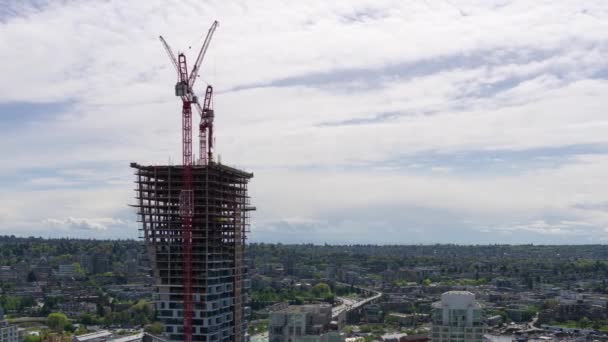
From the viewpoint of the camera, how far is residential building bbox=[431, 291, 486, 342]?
11362cm

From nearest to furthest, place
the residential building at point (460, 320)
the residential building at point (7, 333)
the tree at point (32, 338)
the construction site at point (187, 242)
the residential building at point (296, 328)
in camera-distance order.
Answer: the construction site at point (187, 242)
the residential building at point (460, 320)
the residential building at point (296, 328)
the residential building at point (7, 333)
the tree at point (32, 338)

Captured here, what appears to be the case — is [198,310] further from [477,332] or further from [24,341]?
[24,341]

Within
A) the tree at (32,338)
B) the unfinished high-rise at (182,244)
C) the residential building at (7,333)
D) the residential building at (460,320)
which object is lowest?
the tree at (32,338)

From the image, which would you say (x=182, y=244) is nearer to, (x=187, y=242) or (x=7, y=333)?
(x=187, y=242)

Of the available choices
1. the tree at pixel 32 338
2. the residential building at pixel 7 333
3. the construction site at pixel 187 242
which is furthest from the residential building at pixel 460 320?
the tree at pixel 32 338

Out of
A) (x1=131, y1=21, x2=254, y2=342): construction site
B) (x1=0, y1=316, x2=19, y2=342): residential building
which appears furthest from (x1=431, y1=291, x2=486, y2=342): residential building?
(x1=0, y1=316, x2=19, y2=342): residential building

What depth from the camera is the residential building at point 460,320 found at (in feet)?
373

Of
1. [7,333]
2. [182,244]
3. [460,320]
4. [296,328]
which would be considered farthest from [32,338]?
[460,320]

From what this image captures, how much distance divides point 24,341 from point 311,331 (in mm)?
76151

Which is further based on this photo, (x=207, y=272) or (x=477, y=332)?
(x=477, y=332)

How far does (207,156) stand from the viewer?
107000 mm

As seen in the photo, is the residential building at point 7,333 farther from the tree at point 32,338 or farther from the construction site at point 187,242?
the construction site at point 187,242

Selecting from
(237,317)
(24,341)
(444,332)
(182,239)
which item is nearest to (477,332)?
(444,332)

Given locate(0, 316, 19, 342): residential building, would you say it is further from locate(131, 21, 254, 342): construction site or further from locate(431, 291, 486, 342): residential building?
locate(431, 291, 486, 342): residential building
